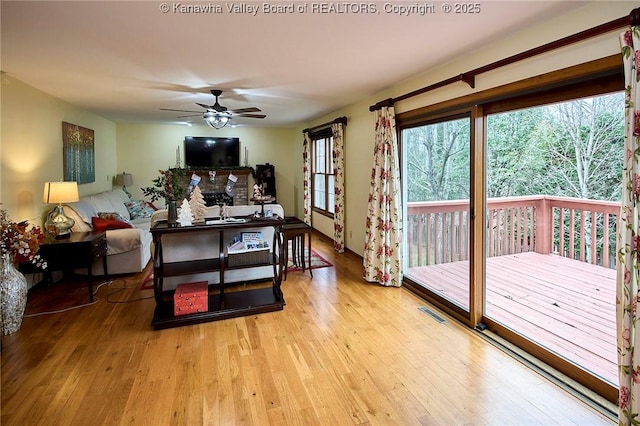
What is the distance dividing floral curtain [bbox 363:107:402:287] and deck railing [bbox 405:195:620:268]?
0.30 meters

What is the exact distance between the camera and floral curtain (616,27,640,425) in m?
1.69

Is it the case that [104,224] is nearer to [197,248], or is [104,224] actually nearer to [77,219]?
[77,219]

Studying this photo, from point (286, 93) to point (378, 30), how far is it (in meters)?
2.19

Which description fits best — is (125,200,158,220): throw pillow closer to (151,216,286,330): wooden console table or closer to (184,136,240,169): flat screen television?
(184,136,240,169): flat screen television

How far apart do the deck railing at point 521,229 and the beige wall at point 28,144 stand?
4.35 m

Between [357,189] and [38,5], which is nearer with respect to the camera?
[38,5]

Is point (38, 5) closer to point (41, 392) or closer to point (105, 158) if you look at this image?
point (41, 392)

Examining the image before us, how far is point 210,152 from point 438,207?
555cm

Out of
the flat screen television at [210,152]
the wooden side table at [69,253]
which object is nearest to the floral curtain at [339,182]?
the flat screen television at [210,152]

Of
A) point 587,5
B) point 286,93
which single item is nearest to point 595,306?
point 587,5

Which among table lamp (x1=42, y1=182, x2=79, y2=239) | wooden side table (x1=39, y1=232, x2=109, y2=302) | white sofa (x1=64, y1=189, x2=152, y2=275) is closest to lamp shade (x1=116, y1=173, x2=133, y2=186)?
white sofa (x1=64, y1=189, x2=152, y2=275)

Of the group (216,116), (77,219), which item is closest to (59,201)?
(77,219)

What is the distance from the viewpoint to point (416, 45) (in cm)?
272

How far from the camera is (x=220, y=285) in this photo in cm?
355
